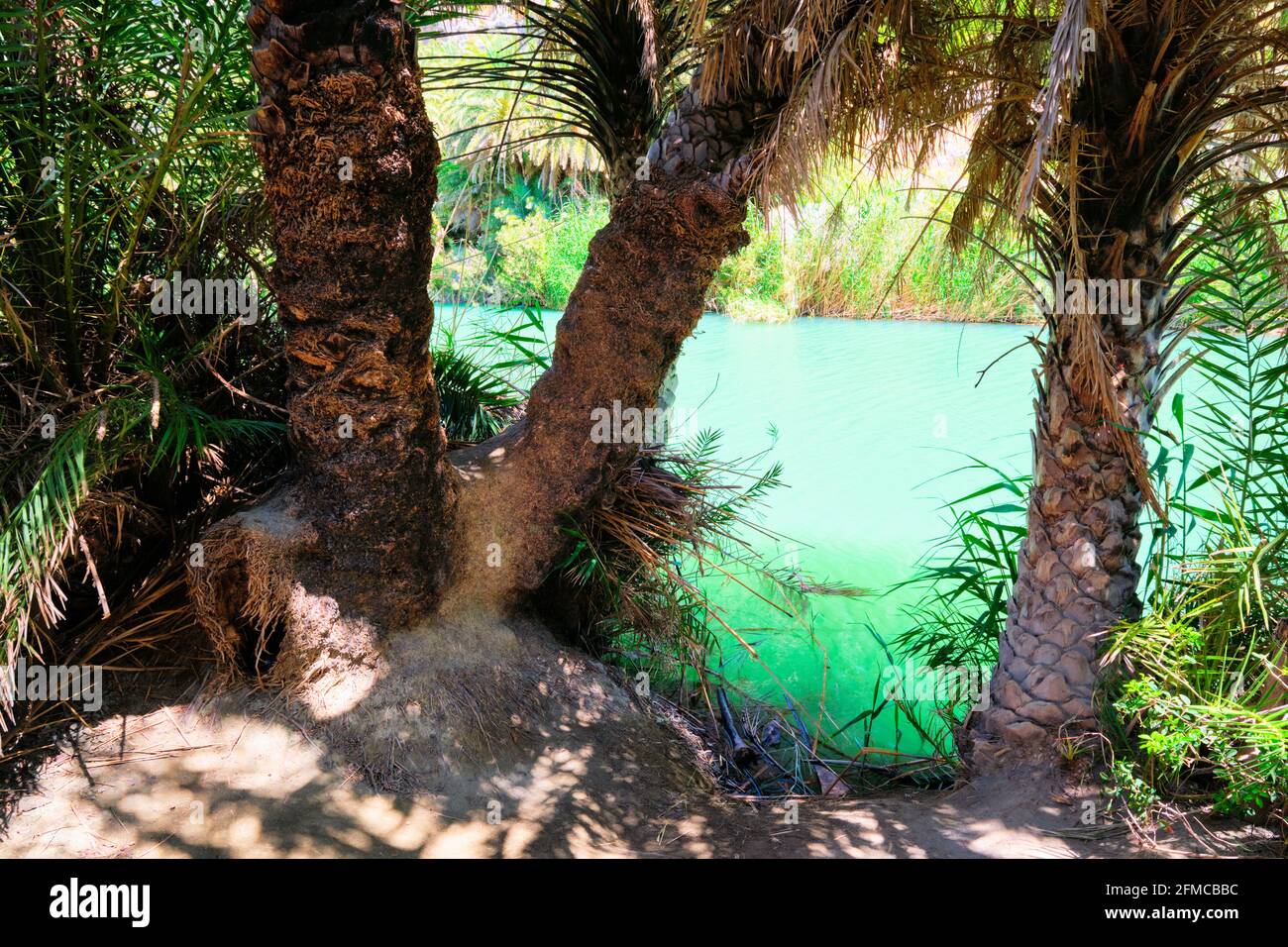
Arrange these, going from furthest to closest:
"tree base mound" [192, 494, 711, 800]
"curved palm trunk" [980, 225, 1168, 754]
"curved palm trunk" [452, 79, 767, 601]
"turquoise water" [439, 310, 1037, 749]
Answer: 1. "turquoise water" [439, 310, 1037, 749]
2. "curved palm trunk" [452, 79, 767, 601]
3. "curved palm trunk" [980, 225, 1168, 754]
4. "tree base mound" [192, 494, 711, 800]

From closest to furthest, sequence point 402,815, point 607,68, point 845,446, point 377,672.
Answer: point 402,815 < point 377,672 < point 607,68 < point 845,446

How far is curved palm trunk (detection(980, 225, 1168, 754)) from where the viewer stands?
10.7ft

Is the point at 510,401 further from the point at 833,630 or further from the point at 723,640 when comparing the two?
the point at 833,630

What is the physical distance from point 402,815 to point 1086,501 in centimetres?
269

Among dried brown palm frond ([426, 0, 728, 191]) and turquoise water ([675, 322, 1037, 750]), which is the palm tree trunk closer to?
dried brown palm frond ([426, 0, 728, 191])

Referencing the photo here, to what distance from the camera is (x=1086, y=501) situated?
3348mm

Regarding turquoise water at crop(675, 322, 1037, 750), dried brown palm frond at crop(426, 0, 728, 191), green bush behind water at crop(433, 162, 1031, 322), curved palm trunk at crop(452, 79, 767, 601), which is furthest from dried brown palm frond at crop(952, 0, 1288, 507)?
green bush behind water at crop(433, 162, 1031, 322)

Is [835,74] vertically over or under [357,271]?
over

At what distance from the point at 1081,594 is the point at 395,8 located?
3167 millimetres

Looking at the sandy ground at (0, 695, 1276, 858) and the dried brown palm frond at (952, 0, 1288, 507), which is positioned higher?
the dried brown palm frond at (952, 0, 1288, 507)

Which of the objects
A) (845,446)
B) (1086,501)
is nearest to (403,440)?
(1086,501)

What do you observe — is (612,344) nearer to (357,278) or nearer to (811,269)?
(357,278)

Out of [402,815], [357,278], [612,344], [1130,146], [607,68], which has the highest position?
[607,68]

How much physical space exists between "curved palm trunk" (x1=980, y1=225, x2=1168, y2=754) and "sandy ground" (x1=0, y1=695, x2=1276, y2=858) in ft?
1.19
